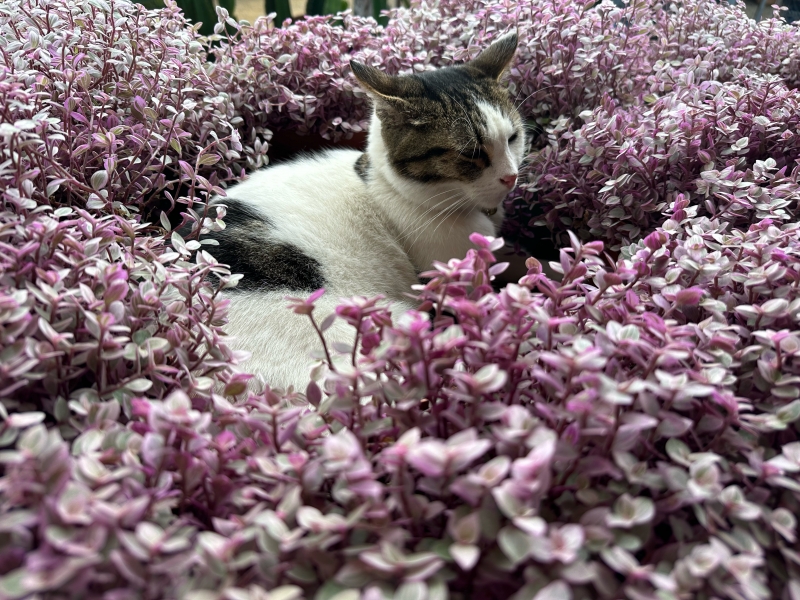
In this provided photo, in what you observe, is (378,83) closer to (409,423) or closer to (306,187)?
(306,187)

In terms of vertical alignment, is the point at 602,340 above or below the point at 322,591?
above

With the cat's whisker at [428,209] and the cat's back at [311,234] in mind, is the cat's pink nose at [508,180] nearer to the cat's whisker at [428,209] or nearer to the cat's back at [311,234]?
the cat's whisker at [428,209]

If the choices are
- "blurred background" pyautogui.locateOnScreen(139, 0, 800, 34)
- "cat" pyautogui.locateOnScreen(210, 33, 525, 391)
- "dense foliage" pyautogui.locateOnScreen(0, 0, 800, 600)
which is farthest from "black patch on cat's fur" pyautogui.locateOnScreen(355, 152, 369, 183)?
"blurred background" pyautogui.locateOnScreen(139, 0, 800, 34)

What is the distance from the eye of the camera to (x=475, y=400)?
1.49 ft

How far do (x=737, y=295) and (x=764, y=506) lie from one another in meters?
0.28

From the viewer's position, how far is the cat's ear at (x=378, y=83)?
114 centimetres

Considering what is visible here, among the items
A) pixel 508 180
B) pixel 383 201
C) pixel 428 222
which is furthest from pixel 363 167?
pixel 508 180

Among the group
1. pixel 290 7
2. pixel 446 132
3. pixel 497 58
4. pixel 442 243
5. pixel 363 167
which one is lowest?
pixel 442 243

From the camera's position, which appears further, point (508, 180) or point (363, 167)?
point (363, 167)

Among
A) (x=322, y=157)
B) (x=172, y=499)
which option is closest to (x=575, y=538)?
(x=172, y=499)

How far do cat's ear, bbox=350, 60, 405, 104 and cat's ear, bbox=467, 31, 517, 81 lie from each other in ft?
0.88

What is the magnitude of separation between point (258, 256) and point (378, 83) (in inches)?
18.2

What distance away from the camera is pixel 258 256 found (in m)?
1.01

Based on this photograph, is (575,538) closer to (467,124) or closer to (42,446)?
(42,446)
